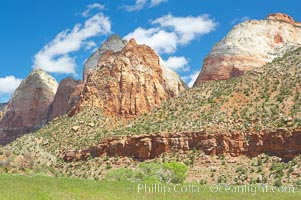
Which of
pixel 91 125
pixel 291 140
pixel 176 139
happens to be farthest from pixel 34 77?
pixel 291 140

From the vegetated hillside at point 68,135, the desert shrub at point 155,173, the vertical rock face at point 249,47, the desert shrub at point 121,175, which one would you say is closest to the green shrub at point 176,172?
the desert shrub at point 155,173

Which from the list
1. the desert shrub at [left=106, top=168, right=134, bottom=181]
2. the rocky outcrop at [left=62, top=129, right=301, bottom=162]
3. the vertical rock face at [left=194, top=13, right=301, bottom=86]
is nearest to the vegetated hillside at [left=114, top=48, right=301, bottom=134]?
the rocky outcrop at [left=62, top=129, right=301, bottom=162]

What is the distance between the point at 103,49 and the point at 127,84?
118 ft

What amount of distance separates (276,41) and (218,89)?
29.7 m

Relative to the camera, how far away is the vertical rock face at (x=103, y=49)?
128 m

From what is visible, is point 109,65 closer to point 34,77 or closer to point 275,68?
point 275,68

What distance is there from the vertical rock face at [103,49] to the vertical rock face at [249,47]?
35.0 metres

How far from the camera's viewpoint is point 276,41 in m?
99.2

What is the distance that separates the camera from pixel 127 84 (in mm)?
96875

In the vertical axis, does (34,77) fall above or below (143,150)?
above

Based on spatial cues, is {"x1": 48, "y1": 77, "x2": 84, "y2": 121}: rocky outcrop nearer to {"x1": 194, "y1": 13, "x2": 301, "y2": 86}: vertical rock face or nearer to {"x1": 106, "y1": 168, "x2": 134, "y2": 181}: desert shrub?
{"x1": 194, "y1": 13, "x2": 301, "y2": 86}: vertical rock face

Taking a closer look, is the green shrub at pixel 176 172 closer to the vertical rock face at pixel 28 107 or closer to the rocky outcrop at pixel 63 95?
the rocky outcrop at pixel 63 95

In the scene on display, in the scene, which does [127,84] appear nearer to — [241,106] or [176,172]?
[241,106]

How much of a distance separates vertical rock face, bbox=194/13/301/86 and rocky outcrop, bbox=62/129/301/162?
31643 mm
